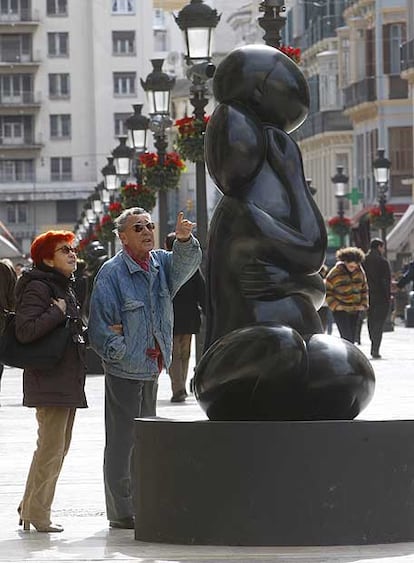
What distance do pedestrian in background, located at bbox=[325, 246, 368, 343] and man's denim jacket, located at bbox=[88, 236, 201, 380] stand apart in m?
17.3

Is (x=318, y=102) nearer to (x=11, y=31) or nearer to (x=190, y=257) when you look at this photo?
(x=11, y=31)

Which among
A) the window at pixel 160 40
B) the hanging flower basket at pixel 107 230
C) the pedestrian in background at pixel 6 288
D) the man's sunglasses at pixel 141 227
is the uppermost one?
the window at pixel 160 40

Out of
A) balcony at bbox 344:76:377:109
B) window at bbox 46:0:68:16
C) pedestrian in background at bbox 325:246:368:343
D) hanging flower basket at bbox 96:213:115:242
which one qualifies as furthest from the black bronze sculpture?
window at bbox 46:0:68:16

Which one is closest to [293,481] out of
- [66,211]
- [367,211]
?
[367,211]

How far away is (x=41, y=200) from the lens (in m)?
118

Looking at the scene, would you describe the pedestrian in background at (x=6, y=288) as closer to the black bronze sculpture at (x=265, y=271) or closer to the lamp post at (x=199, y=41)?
the lamp post at (x=199, y=41)

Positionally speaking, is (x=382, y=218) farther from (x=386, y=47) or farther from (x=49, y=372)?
(x=49, y=372)

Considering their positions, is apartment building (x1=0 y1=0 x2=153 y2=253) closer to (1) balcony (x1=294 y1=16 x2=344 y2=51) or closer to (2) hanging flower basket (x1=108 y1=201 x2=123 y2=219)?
(1) balcony (x1=294 y1=16 x2=344 y2=51)

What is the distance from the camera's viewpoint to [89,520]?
1177cm

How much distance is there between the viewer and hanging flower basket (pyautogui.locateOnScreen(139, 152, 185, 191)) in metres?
33.0

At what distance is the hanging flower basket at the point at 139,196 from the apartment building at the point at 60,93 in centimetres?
7657

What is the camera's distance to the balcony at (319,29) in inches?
3551

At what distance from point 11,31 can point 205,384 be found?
10923 cm

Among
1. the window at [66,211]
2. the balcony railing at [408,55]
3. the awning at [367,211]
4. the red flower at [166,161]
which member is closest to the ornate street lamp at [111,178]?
the red flower at [166,161]
